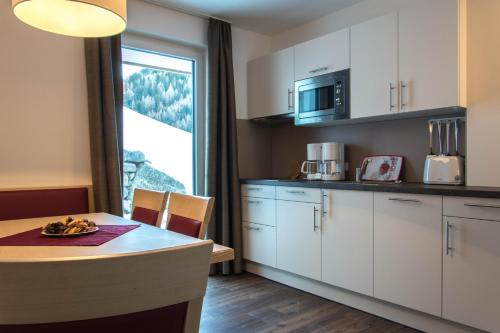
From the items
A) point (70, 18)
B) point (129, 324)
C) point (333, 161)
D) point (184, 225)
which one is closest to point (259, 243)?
point (333, 161)

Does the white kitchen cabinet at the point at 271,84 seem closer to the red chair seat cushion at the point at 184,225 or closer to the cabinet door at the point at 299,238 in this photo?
the cabinet door at the point at 299,238

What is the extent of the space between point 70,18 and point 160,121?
1.82 meters

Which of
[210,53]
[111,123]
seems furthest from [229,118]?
[111,123]

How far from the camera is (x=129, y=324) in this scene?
2.45 feet

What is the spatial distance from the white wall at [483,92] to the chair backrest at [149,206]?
2014 mm

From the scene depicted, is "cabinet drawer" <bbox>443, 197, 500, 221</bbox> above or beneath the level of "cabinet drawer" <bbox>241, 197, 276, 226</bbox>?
above

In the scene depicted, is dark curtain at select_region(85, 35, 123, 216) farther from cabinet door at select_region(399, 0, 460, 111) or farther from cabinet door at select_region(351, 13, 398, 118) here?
cabinet door at select_region(399, 0, 460, 111)

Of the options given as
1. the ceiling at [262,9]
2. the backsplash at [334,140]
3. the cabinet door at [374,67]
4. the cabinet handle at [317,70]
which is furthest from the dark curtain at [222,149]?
the cabinet door at [374,67]

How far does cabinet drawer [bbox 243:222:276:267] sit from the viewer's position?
3.31 m

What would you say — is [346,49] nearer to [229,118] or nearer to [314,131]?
[314,131]

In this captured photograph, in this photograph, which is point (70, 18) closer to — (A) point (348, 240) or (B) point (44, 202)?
(B) point (44, 202)

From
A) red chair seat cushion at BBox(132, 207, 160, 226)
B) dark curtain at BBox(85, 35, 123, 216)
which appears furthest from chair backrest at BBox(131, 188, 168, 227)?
dark curtain at BBox(85, 35, 123, 216)

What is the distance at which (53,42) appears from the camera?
276 cm

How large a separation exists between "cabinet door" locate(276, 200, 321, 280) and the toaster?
33.3 inches
